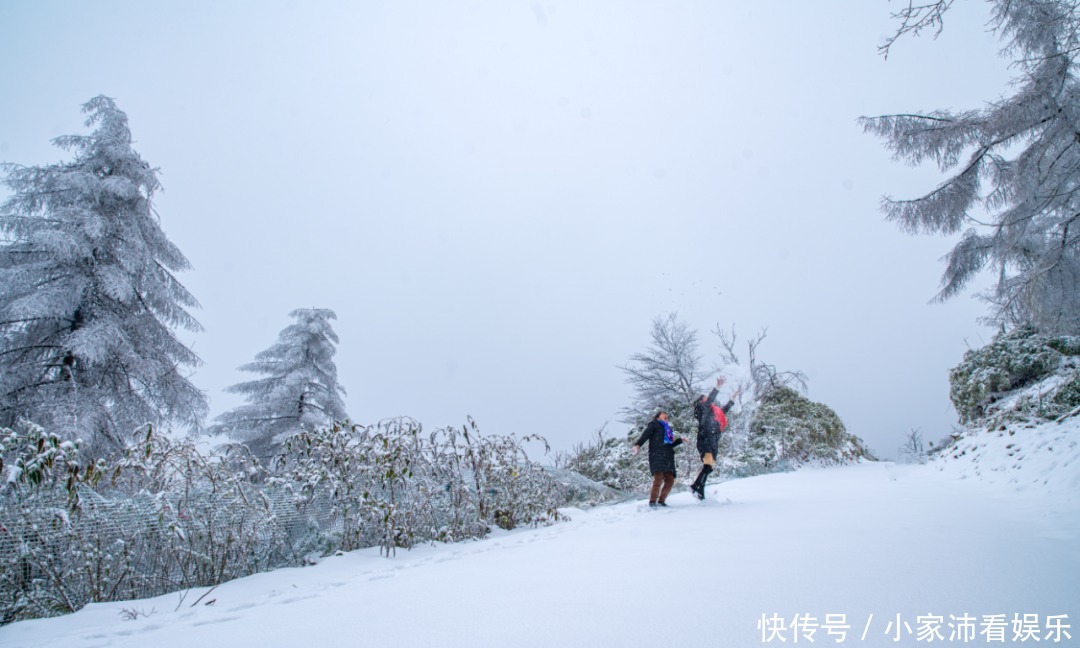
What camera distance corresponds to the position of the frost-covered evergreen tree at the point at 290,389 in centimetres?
1562

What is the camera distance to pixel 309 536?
4.43m

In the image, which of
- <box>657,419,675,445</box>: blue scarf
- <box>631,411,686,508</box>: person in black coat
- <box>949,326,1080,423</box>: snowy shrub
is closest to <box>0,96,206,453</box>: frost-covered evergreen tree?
<box>631,411,686,508</box>: person in black coat

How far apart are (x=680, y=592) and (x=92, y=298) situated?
11.8 m

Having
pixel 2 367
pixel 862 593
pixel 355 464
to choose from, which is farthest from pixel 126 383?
pixel 862 593

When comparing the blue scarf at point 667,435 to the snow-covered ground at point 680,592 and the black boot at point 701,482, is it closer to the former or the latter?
the black boot at point 701,482

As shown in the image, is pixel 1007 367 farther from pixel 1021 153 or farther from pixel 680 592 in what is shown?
pixel 680 592

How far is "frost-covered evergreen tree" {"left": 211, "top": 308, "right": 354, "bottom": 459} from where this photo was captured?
15625mm

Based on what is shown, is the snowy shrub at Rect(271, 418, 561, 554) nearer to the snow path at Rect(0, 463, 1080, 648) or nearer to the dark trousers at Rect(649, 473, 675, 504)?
the snow path at Rect(0, 463, 1080, 648)

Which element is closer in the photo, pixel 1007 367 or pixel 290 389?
pixel 1007 367

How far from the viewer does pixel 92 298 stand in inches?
368

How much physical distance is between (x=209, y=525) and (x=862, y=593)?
443 cm

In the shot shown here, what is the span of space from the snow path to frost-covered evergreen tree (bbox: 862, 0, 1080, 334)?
315 cm

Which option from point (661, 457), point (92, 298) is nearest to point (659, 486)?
point (661, 457)

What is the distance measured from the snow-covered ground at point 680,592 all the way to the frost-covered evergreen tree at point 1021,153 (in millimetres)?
2700
